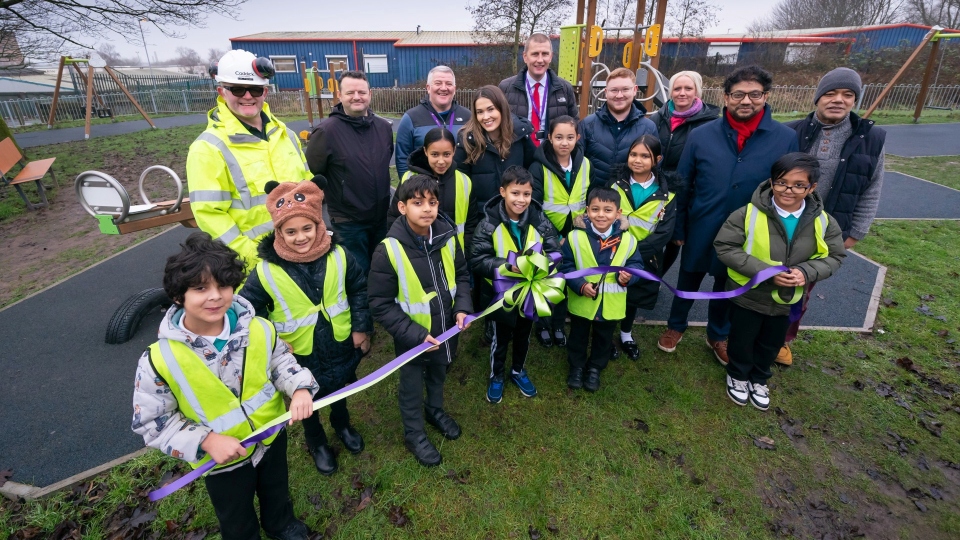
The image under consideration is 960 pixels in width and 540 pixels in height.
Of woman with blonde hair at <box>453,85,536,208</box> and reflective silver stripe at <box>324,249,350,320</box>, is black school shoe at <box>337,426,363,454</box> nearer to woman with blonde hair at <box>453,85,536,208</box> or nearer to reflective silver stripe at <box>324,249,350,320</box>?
reflective silver stripe at <box>324,249,350,320</box>

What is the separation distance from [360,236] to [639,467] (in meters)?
3.12

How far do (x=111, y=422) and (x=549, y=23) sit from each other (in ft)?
89.8

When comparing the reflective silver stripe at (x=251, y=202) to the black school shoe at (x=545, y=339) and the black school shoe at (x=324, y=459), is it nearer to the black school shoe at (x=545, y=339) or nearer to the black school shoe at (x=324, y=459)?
the black school shoe at (x=324, y=459)

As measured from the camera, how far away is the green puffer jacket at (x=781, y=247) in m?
3.35

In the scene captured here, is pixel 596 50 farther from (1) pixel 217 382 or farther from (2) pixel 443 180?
(1) pixel 217 382

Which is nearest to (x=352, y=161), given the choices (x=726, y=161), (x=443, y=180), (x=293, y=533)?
(x=443, y=180)

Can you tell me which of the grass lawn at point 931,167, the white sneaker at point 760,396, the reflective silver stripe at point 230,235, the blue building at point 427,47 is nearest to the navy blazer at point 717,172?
the white sneaker at point 760,396

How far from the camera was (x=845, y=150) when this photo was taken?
371cm

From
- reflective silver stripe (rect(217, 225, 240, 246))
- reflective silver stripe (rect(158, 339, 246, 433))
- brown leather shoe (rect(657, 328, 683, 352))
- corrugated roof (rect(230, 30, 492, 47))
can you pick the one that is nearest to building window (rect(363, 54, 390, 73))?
corrugated roof (rect(230, 30, 492, 47))

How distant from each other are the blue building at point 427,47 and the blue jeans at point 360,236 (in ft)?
92.4

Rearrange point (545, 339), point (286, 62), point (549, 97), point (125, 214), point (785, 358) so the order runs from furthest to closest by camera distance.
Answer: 1. point (286, 62)
2. point (549, 97)
3. point (545, 339)
4. point (785, 358)
5. point (125, 214)

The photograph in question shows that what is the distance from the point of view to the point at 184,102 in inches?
1037

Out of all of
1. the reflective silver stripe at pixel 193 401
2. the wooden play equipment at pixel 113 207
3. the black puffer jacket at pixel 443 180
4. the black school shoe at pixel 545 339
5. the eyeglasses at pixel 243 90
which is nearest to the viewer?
the reflective silver stripe at pixel 193 401

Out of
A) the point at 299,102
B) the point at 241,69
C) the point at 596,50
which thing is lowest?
the point at 241,69
